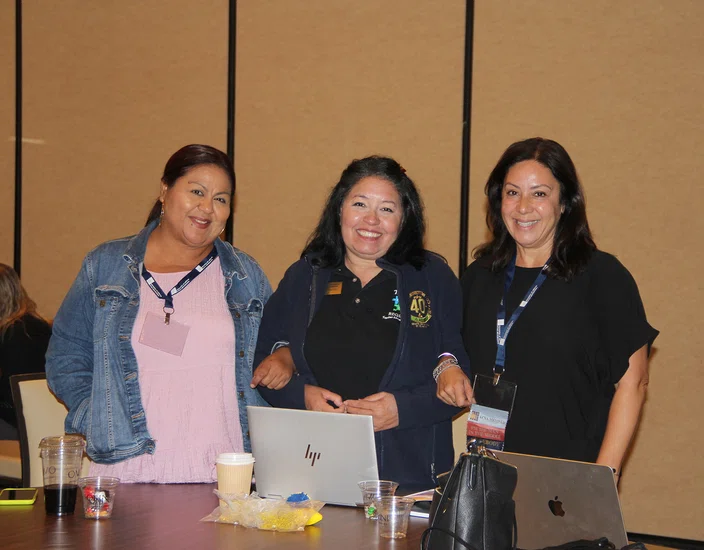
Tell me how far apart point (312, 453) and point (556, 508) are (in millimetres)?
634

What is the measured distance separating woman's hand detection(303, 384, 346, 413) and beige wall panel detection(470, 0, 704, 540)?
2.58 metres

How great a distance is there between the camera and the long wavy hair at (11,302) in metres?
4.42

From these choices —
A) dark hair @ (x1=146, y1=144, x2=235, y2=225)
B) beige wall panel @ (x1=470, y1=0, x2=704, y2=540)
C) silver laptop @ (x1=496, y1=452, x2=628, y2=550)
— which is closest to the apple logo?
silver laptop @ (x1=496, y1=452, x2=628, y2=550)

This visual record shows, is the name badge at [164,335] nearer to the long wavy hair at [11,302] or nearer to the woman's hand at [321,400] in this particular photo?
the woman's hand at [321,400]

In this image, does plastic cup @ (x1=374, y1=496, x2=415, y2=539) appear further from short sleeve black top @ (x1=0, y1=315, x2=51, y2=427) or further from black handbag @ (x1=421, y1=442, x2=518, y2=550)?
short sleeve black top @ (x1=0, y1=315, x2=51, y2=427)

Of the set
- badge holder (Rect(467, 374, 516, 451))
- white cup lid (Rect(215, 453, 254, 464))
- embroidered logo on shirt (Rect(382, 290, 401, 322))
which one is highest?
embroidered logo on shirt (Rect(382, 290, 401, 322))

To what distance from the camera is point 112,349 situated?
2.60m

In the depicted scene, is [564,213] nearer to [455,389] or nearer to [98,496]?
[455,389]

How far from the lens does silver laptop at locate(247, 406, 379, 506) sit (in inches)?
76.5

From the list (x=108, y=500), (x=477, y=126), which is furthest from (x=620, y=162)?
(x=108, y=500)

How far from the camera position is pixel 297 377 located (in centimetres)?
250

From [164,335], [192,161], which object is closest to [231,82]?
[192,161]

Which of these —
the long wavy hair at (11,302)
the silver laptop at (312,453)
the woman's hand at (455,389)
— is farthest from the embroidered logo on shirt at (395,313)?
the long wavy hair at (11,302)

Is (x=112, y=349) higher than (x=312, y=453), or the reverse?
(x=112, y=349)
